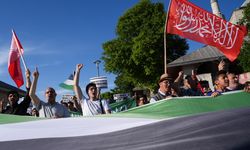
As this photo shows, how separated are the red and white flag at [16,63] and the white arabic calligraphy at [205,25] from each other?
3.86 meters

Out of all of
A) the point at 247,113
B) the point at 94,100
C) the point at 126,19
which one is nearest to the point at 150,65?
the point at 126,19

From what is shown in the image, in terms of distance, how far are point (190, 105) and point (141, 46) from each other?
3343 cm

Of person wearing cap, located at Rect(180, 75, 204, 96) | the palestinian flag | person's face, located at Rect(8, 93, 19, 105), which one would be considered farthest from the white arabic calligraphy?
the palestinian flag

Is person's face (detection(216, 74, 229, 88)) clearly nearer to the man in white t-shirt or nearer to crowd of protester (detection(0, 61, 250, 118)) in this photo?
crowd of protester (detection(0, 61, 250, 118))

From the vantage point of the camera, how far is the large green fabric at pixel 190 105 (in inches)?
198

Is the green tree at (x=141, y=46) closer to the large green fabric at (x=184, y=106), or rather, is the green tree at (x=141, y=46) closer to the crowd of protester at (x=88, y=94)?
the crowd of protester at (x=88, y=94)

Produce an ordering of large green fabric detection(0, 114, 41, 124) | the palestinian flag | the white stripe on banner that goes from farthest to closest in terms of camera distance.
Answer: large green fabric detection(0, 114, 41, 124), the white stripe on banner, the palestinian flag

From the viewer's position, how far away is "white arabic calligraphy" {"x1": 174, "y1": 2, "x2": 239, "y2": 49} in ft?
29.6

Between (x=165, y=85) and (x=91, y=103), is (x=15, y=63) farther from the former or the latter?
(x=165, y=85)

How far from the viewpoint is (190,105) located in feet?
18.3

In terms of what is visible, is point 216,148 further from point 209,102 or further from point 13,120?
point 209,102

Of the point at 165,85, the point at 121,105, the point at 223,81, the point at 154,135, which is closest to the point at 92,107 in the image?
the point at 165,85

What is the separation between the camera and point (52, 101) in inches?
232

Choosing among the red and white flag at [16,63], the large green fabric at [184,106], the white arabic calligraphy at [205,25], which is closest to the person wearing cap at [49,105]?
the large green fabric at [184,106]
